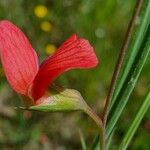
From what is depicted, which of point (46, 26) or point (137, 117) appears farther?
point (46, 26)

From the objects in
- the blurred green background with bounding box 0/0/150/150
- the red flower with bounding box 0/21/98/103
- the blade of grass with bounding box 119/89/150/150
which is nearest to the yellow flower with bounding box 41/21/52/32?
the blurred green background with bounding box 0/0/150/150

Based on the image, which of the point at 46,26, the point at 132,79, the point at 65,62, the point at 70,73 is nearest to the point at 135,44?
the point at 132,79

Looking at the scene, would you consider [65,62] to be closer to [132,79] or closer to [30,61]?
[30,61]

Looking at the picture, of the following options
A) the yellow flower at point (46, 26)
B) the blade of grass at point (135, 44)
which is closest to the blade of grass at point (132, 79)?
the blade of grass at point (135, 44)

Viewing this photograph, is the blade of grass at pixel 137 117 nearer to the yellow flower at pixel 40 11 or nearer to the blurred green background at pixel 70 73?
the blurred green background at pixel 70 73

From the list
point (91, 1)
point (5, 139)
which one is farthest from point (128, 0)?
point (5, 139)

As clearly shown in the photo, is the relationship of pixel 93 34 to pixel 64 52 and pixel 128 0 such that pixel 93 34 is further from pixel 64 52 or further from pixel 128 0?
pixel 64 52

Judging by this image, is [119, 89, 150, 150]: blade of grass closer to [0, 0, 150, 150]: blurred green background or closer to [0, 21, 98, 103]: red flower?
[0, 21, 98, 103]: red flower
